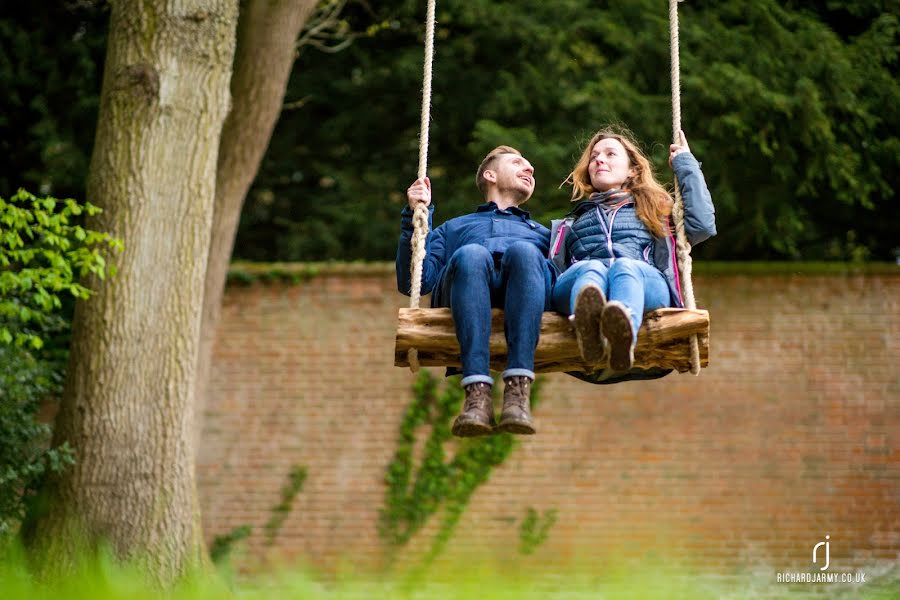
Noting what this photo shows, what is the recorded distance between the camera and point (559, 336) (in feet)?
13.5

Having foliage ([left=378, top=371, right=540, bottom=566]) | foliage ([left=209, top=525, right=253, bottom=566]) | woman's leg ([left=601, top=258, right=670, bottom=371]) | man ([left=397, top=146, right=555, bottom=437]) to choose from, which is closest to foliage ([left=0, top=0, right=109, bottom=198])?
foliage ([left=209, top=525, right=253, bottom=566])

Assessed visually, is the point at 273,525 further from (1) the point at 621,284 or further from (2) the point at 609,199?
(1) the point at 621,284

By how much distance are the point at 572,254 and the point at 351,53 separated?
676 centimetres

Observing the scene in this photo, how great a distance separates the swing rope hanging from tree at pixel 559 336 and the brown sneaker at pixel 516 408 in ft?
0.52

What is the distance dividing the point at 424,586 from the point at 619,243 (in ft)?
15.0

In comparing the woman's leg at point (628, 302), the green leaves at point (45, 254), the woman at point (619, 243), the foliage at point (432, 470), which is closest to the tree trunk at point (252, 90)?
the green leaves at point (45, 254)

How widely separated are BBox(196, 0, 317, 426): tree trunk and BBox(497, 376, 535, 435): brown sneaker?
385 centimetres

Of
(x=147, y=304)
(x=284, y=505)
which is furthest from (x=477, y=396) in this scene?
(x=284, y=505)

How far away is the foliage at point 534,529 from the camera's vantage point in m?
8.68

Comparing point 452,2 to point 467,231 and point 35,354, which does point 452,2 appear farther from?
point 467,231

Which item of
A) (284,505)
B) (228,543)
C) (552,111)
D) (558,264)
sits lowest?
(228,543)

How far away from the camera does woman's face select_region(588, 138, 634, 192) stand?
14.9 feet

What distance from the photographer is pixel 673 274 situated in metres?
4.34

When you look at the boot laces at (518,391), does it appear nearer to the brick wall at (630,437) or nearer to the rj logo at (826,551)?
the brick wall at (630,437)
